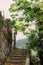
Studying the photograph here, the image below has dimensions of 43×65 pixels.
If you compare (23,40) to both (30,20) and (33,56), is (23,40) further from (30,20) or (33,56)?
(30,20)

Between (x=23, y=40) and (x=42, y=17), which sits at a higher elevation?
(x=42, y=17)

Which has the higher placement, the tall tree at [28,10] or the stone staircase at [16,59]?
the tall tree at [28,10]

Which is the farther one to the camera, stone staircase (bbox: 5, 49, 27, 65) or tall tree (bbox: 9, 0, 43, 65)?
stone staircase (bbox: 5, 49, 27, 65)

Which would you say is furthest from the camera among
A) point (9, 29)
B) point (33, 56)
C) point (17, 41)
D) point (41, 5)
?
point (17, 41)

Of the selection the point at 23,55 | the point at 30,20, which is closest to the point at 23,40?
the point at 23,55

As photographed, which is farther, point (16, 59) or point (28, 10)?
point (16, 59)

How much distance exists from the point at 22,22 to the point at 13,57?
5.43 metres

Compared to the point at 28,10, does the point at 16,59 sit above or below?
below

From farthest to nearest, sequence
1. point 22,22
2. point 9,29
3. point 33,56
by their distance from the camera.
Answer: point 9,29, point 33,56, point 22,22

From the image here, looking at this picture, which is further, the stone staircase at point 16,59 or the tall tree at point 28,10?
the stone staircase at point 16,59

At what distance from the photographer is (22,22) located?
7.27 m

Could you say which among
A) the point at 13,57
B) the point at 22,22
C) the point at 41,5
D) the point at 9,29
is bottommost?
the point at 13,57

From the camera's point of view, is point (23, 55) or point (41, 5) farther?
point (23, 55)

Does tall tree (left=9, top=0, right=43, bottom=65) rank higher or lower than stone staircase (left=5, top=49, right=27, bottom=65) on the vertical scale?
higher
